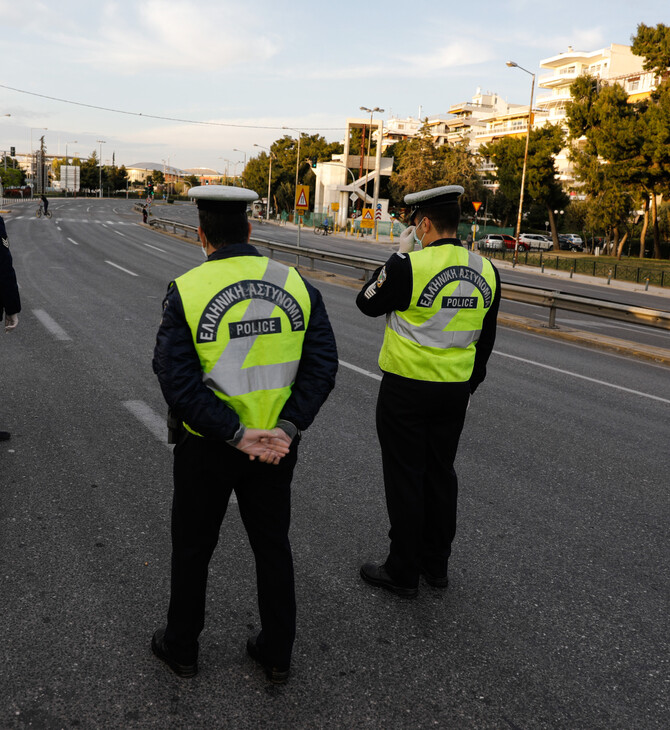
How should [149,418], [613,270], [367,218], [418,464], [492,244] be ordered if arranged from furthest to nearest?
[492,244] < [367,218] < [613,270] < [149,418] < [418,464]

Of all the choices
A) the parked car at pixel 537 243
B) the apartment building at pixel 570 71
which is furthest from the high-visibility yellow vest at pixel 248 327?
the apartment building at pixel 570 71

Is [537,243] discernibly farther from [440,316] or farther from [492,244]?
[440,316]

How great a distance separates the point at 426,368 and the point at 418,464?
1.57ft

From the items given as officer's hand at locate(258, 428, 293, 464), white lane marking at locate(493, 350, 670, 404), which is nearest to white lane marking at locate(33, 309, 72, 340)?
white lane marking at locate(493, 350, 670, 404)

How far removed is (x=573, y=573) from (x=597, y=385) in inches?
206

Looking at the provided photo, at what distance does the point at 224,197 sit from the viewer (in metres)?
2.49

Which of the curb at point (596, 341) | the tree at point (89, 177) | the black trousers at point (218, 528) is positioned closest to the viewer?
the black trousers at point (218, 528)

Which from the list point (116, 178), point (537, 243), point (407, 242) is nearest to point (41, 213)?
point (537, 243)

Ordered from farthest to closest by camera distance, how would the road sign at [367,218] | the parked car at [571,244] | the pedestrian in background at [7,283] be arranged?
the parked car at [571,244]
the road sign at [367,218]
the pedestrian in background at [7,283]

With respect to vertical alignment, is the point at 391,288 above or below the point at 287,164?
below

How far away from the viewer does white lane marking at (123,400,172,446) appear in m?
5.73

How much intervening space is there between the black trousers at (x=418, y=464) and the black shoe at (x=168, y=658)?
3.75 feet

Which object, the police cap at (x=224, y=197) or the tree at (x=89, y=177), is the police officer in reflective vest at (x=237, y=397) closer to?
the police cap at (x=224, y=197)

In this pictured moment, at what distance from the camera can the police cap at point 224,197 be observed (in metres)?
2.49
